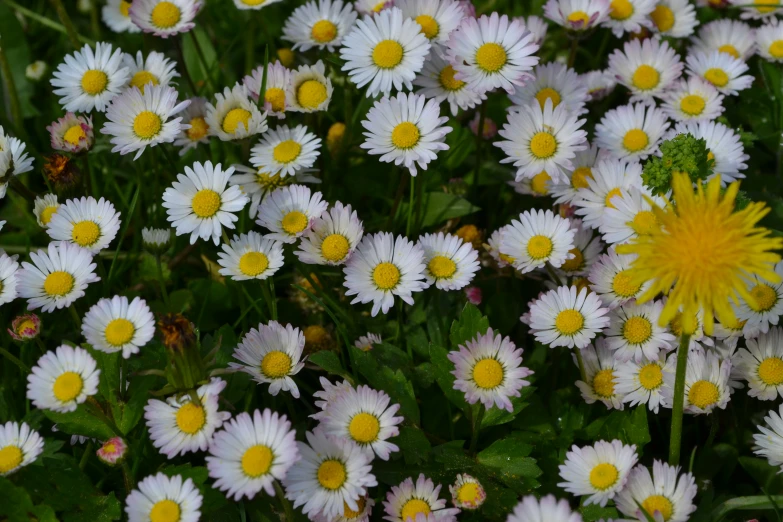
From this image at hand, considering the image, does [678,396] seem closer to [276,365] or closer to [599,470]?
[599,470]

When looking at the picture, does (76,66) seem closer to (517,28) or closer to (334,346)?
(334,346)

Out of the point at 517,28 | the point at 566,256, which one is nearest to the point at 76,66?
the point at 517,28

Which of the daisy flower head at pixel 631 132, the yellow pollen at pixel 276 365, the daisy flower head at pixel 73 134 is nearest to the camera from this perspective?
the yellow pollen at pixel 276 365

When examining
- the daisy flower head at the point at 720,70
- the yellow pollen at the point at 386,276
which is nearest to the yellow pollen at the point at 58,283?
the yellow pollen at the point at 386,276

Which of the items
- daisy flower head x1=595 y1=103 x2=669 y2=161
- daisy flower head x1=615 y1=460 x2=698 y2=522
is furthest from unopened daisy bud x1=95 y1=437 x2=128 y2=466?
daisy flower head x1=595 y1=103 x2=669 y2=161

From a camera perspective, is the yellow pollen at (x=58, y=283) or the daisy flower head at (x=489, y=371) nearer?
the daisy flower head at (x=489, y=371)

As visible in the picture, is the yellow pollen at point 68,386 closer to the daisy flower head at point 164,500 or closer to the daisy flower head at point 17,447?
the daisy flower head at point 17,447
